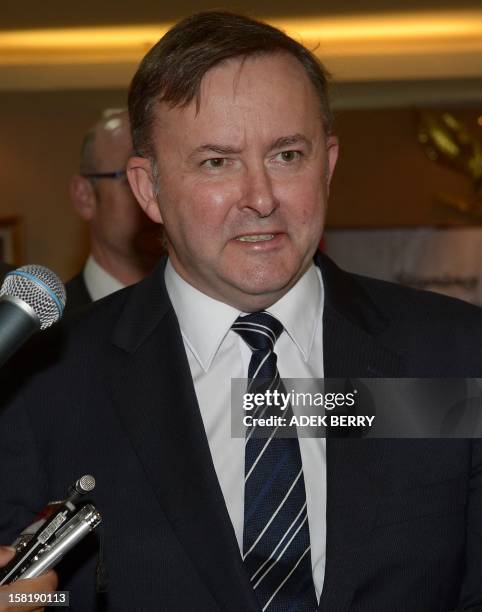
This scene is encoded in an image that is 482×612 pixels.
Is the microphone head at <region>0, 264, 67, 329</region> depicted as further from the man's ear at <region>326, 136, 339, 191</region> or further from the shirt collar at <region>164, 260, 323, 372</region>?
the man's ear at <region>326, 136, 339, 191</region>

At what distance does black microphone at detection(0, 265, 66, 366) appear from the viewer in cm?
104

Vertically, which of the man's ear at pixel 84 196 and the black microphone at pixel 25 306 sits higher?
the man's ear at pixel 84 196

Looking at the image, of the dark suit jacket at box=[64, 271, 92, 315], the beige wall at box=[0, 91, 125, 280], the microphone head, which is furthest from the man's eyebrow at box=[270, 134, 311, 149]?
the beige wall at box=[0, 91, 125, 280]

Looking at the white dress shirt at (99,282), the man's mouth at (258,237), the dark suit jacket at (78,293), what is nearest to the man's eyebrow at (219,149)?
the man's mouth at (258,237)

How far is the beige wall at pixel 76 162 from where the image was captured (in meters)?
6.38

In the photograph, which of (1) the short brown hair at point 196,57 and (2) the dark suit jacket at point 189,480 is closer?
(2) the dark suit jacket at point 189,480

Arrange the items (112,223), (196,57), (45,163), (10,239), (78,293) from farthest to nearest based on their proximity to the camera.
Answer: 1. (45,163)
2. (10,239)
3. (112,223)
4. (78,293)
5. (196,57)

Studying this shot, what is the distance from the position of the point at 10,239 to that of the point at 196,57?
4892 mm

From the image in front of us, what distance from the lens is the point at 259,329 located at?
5.67ft

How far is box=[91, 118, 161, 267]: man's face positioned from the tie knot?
4.54 feet

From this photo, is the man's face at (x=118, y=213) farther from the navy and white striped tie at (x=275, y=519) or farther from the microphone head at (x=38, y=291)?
the microphone head at (x=38, y=291)
